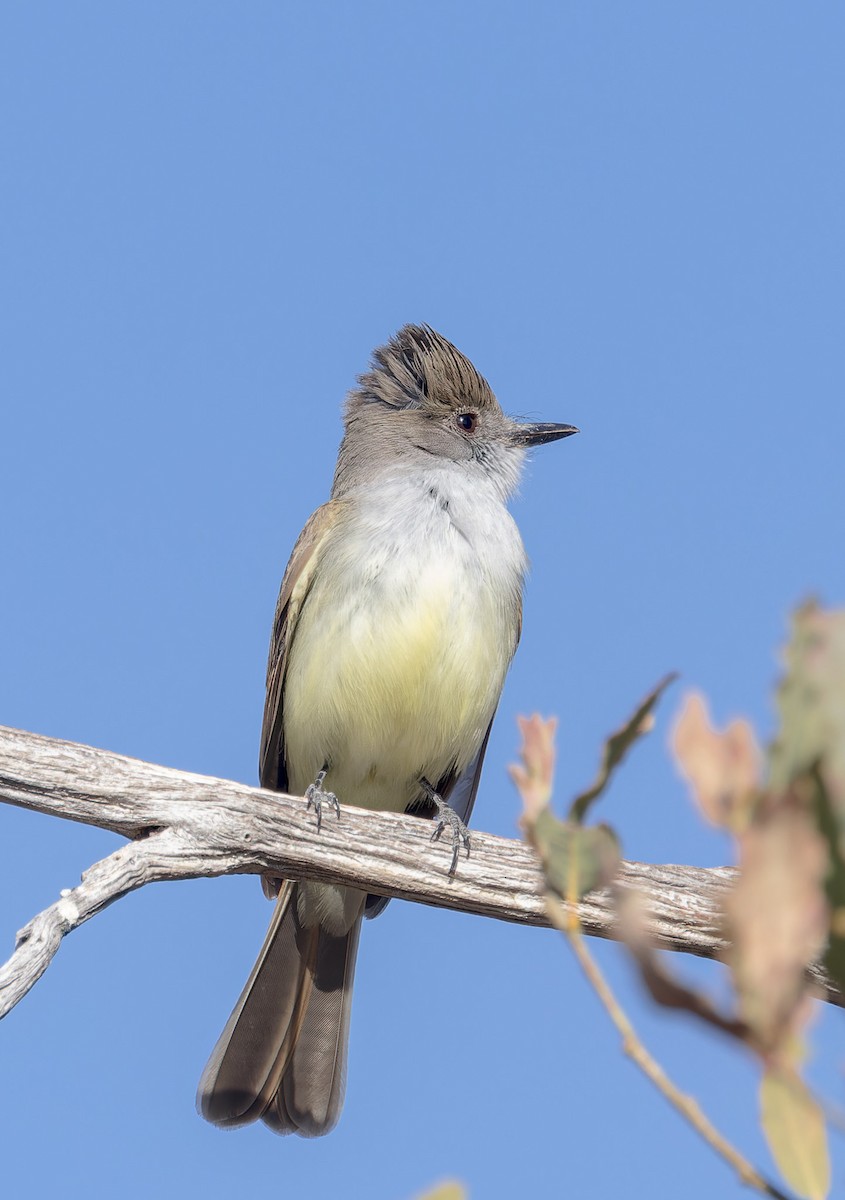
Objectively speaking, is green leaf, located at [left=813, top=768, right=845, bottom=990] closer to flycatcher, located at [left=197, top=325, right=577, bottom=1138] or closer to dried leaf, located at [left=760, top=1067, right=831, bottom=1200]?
dried leaf, located at [left=760, top=1067, right=831, bottom=1200]

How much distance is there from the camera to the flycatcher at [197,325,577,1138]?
5.45 meters

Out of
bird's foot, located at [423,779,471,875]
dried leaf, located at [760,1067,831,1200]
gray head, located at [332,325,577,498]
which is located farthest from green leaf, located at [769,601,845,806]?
gray head, located at [332,325,577,498]

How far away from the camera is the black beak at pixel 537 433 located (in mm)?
6953

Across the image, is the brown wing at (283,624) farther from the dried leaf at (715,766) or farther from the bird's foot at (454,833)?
the dried leaf at (715,766)

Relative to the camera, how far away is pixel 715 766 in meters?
0.93

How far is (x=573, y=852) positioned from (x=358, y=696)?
171 inches

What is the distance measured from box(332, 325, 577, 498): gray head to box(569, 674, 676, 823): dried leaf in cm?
521

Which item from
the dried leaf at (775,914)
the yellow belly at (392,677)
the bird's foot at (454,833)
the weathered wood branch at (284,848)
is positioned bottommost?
the dried leaf at (775,914)

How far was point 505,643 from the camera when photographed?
19.5 feet

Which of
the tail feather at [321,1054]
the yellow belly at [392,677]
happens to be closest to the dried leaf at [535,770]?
the yellow belly at [392,677]

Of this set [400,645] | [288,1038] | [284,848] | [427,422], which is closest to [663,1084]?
[284,848]

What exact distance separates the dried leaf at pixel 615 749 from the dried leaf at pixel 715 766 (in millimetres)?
287

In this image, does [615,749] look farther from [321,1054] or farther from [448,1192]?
[321,1054]

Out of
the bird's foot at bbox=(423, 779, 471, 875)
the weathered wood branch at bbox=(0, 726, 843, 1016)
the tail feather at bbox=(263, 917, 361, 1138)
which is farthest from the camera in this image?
the tail feather at bbox=(263, 917, 361, 1138)
